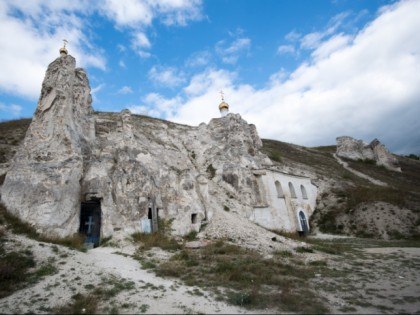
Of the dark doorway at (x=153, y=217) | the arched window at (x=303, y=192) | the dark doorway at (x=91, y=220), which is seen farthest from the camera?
the arched window at (x=303, y=192)

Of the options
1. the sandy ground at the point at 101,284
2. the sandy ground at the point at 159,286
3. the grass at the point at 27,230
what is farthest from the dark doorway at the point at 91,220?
the sandy ground at the point at 101,284

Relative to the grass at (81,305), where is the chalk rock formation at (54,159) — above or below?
above

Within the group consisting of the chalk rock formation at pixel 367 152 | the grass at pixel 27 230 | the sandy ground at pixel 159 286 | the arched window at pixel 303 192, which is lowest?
the sandy ground at pixel 159 286

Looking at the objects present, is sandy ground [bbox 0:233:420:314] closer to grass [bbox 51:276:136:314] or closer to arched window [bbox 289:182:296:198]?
grass [bbox 51:276:136:314]

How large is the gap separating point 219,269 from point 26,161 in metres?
14.0

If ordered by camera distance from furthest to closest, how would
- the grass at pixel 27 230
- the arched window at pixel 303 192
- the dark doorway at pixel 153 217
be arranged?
the arched window at pixel 303 192 < the dark doorway at pixel 153 217 < the grass at pixel 27 230

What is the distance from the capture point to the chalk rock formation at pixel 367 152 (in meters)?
63.5

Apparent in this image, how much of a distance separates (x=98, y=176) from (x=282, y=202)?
2074 cm

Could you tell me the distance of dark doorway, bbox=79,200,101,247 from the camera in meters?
17.9

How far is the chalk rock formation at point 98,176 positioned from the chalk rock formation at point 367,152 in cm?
4922

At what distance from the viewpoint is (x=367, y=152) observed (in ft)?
224

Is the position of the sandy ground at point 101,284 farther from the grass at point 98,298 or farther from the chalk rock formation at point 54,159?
the chalk rock formation at point 54,159

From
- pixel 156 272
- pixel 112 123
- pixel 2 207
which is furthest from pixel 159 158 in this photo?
pixel 156 272

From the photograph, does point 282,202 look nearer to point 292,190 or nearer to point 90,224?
point 292,190
